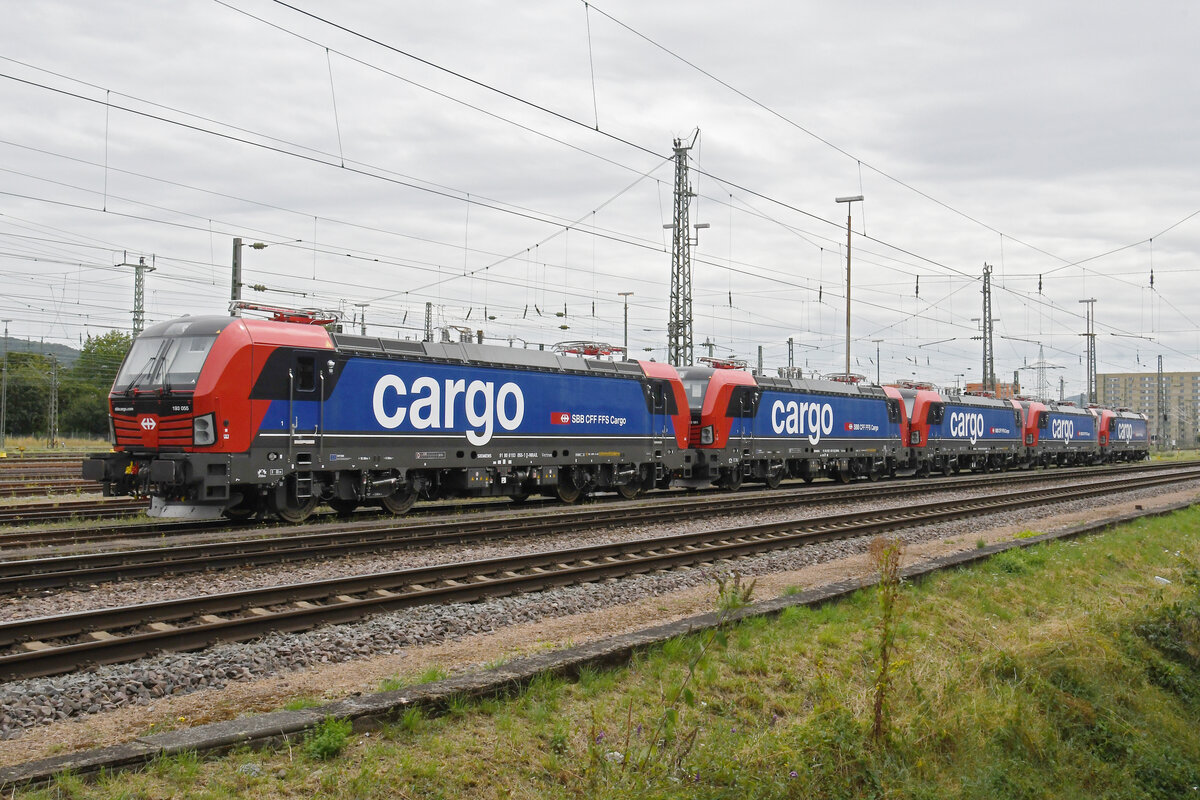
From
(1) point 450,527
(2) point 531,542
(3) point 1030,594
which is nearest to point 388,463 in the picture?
(1) point 450,527

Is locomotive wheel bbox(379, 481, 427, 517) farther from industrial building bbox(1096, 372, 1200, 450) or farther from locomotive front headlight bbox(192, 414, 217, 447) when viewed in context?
industrial building bbox(1096, 372, 1200, 450)

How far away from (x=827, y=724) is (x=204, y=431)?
486 inches

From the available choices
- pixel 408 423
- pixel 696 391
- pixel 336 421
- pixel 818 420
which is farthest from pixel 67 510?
pixel 818 420

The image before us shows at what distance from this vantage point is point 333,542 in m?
14.6

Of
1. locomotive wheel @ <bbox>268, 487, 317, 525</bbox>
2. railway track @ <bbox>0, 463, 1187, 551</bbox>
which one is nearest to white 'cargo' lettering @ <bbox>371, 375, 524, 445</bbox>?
railway track @ <bbox>0, 463, 1187, 551</bbox>

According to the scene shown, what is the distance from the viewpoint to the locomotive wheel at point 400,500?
19516 millimetres

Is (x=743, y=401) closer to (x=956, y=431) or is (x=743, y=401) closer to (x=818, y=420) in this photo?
(x=818, y=420)

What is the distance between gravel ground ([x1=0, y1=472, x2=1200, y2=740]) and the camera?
6977 mm

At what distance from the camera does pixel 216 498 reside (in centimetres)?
1579

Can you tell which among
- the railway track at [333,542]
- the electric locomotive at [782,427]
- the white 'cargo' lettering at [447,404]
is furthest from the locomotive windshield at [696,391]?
the white 'cargo' lettering at [447,404]

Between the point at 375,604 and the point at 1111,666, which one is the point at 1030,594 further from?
the point at 375,604

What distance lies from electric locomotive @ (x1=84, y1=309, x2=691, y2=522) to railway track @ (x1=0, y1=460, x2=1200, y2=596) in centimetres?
152

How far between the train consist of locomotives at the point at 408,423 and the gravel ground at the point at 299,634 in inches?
170

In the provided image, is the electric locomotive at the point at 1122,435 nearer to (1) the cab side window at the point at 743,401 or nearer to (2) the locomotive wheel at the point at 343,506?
(1) the cab side window at the point at 743,401
